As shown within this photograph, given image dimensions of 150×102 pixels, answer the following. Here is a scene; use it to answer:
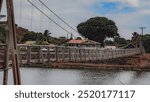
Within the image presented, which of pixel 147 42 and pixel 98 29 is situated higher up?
pixel 98 29

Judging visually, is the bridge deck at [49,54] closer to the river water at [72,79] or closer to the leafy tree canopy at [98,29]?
the river water at [72,79]

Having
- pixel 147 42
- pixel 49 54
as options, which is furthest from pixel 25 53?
pixel 147 42

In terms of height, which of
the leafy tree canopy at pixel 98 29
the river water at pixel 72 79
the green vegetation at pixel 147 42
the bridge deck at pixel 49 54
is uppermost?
the leafy tree canopy at pixel 98 29

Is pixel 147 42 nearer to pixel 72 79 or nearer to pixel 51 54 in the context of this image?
pixel 72 79

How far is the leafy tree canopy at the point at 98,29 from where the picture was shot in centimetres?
8000

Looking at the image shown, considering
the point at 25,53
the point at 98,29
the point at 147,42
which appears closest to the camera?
the point at 25,53

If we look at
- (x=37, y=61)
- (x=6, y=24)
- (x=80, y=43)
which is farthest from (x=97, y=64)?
(x=6, y=24)

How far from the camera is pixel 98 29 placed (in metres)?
81.3

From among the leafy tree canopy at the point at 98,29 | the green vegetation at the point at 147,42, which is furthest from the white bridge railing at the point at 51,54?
the green vegetation at the point at 147,42

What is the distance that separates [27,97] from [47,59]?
426 inches

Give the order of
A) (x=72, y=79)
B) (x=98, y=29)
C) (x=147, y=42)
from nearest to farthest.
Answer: (x=72, y=79) → (x=98, y=29) → (x=147, y=42)

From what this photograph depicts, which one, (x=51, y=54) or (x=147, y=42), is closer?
(x=51, y=54)

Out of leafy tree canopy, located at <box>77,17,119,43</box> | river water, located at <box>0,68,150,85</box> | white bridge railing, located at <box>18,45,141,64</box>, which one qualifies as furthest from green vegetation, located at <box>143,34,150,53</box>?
white bridge railing, located at <box>18,45,141,64</box>

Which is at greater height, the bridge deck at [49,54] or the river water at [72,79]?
the bridge deck at [49,54]
